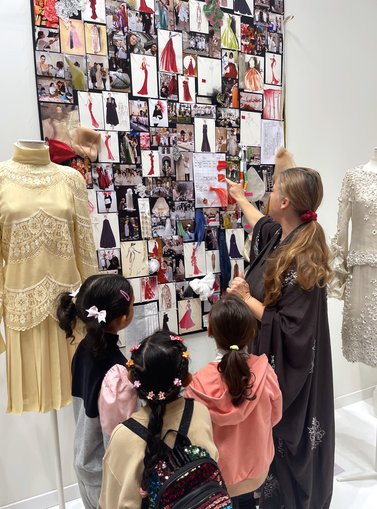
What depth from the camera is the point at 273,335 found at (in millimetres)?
1476

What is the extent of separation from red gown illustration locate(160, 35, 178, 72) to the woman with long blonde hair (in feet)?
2.57

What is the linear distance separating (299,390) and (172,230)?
3.04ft

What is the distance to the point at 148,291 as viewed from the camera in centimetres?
195

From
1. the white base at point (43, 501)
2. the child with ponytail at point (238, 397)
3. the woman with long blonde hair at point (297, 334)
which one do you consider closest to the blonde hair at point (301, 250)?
the woman with long blonde hair at point (297, 334)

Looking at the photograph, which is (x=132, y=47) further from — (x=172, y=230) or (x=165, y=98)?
Result: (x=172, y=230)

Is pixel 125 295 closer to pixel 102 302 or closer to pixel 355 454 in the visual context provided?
pixel 102 302

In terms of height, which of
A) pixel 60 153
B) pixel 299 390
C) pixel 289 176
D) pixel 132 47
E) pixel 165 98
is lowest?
pixel 299 390

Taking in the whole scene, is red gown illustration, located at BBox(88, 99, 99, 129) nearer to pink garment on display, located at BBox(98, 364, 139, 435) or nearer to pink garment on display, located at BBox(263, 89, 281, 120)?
pink garment on display, located at BBox(263, 89, 281, 120)

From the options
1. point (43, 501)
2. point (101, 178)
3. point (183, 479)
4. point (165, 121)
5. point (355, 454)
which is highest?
point (165, 121)

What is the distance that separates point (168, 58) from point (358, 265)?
4.27 feet

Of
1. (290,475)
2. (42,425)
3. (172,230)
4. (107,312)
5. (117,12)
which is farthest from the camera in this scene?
(172,230)

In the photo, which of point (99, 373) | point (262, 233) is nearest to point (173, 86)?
point (262, 233)

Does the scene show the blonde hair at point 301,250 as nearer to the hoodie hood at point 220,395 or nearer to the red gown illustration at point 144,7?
the hoodie hood at point 220,395

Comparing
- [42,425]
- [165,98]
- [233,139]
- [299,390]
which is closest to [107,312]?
[299,390]
